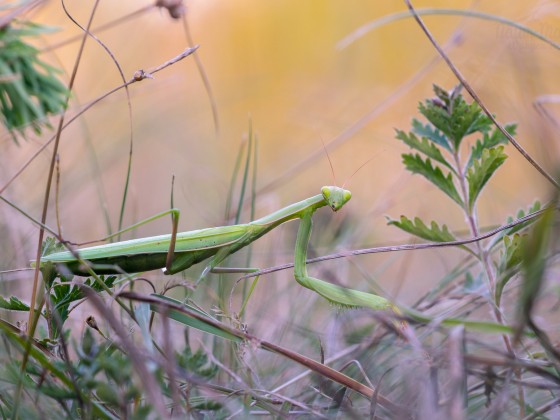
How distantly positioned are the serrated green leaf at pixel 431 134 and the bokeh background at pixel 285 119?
0.39ft

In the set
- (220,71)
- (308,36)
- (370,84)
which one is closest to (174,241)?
(370,84)

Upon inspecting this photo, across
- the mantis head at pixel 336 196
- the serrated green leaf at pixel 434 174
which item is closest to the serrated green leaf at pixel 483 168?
the serrated green leaf at pixel 434 174

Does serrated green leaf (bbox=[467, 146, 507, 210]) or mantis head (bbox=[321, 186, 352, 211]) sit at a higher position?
mantis head (bbox=[321, 186, 352, 211])

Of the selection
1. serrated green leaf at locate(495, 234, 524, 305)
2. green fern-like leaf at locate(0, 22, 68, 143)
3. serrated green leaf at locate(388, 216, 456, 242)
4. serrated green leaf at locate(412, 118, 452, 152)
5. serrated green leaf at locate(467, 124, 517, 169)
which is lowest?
→ serrated green leaf at locate(495, 234, 524, 305)

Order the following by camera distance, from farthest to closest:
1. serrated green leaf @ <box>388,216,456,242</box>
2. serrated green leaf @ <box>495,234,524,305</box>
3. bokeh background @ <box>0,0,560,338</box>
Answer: bokeh background @ <box>0,0,560,338</box>
serrated green leaf @ <box>388,216,456,242</box>
serrated green leaf @ <box>495,234,524,305</box>

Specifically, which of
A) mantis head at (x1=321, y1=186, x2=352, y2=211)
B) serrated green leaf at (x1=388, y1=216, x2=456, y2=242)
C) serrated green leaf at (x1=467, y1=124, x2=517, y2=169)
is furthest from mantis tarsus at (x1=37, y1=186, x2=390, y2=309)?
serrated green leaf at (x1=467, y1=124, x2=517, y2=169)

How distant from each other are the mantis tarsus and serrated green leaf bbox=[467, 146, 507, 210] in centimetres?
23

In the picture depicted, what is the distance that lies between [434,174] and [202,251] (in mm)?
443

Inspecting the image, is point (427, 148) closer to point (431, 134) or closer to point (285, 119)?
point (431, 134)

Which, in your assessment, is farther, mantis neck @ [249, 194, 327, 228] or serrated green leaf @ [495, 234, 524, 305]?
mantis neck @ [249, 194, 327, 228]

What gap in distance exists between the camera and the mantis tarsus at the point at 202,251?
3.41ft

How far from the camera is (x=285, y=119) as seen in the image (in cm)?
298

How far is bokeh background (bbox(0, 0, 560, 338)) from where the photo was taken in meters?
1.58

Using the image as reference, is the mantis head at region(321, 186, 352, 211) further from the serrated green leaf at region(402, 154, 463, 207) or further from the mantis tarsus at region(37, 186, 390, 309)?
the serrated green leaf at region(402, 154, 463, 207)
